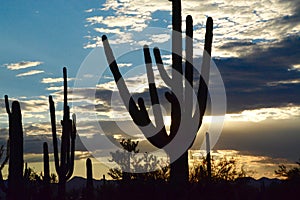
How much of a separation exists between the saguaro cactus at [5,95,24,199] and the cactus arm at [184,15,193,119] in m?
4.92

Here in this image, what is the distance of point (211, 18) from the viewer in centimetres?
1198

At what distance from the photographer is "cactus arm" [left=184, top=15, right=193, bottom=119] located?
11828mm

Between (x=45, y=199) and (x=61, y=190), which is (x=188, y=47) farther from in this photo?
(x=61, y=190)

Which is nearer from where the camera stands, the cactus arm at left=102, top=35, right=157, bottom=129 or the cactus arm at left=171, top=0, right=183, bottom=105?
the cactus arm at left=102, top=35, right=157, bottom=129

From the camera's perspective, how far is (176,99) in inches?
464

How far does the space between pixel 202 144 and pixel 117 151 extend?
23.8 feet

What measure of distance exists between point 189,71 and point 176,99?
713 mm

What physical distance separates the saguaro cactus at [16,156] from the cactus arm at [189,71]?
4.92 meters

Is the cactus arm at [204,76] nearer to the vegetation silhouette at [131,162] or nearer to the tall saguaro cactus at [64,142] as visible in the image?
the tall saguaro cactus at [64,142]

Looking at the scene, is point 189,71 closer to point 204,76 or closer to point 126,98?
point 204,76

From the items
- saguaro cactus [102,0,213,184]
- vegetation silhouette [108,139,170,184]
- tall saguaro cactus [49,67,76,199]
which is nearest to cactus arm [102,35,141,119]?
saguaro cactus [102,0,213,184]

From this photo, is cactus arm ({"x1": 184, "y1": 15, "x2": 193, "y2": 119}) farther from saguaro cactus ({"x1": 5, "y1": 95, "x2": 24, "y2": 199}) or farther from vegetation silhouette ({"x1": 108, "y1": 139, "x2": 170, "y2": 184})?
vegetation silhouette ({"x1": 108, "y1": 139, "x2": 170, "y2": 184})

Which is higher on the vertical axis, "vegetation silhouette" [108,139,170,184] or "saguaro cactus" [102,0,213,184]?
"saguaro cactus" [102,0,213,184]

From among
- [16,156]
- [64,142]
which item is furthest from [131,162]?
[16,156]
